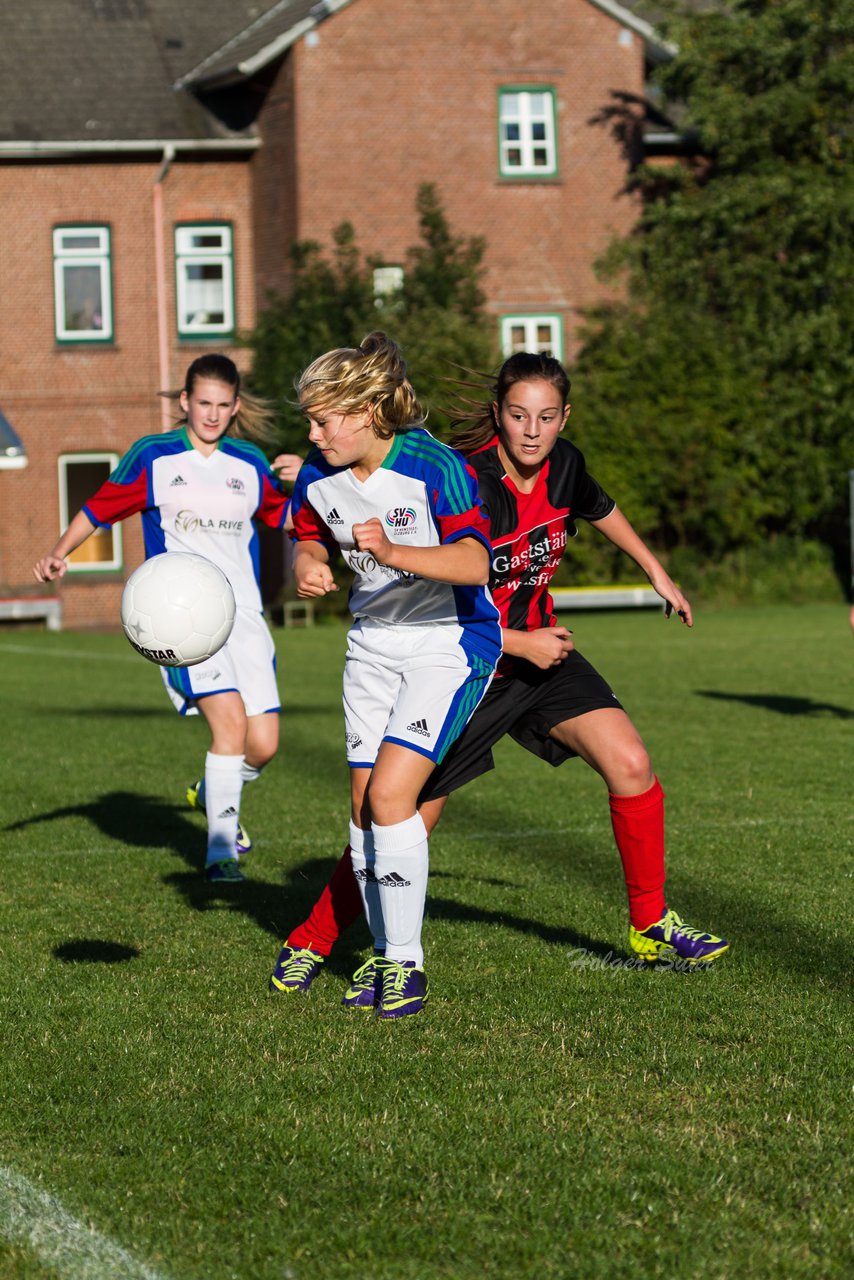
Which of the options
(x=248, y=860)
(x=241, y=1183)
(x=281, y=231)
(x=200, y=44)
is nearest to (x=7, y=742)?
(x=248, y=860)

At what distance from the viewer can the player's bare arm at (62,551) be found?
7.34 meters

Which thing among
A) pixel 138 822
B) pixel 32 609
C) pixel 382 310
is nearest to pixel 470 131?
pixel 382 310

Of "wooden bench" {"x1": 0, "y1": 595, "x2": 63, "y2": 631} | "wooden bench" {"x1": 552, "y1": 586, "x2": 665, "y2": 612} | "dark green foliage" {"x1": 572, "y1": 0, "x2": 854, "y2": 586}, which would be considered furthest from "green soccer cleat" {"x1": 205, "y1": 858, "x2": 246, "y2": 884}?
"wooden bench" {"x1": 0, "y1": 595, "x2": 63, "y2": 631}

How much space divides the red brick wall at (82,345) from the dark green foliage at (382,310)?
274 cm

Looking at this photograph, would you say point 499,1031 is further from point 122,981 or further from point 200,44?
point 200,44

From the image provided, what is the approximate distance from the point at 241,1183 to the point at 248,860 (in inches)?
171

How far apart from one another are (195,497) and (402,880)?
3.04m

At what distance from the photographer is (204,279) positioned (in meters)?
34.2

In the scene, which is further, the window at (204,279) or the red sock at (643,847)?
the window at (204,279)

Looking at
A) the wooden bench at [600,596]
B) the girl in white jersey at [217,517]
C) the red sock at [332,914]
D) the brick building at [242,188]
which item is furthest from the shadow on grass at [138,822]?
the brick building at [242,188]

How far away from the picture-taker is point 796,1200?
359cm

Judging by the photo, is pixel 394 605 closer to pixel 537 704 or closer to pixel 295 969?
pixel 537 704

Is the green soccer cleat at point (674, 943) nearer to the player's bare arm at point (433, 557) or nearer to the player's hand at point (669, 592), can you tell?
the player's hand at point (669, 592)

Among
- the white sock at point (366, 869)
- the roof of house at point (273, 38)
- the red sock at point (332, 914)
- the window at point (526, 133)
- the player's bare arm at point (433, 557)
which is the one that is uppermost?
the roof of house at point (273, 38)
